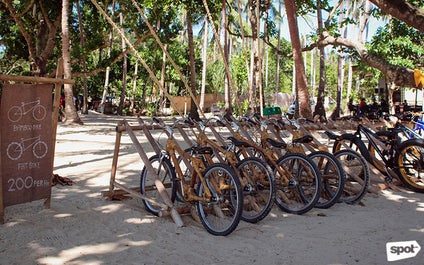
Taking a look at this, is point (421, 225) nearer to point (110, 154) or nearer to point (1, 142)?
point (1, 142)

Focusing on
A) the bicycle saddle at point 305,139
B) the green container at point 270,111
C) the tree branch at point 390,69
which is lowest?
the bicycle saddle at point 305,139

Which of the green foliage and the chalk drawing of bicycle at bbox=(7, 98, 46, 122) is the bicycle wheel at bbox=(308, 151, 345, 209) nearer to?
the chalk drawing of bicycle at bbox=(7, 98, 46, 122)

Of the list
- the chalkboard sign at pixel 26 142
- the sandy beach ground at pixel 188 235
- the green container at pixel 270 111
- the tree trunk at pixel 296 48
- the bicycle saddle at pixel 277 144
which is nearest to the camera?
the sandy beach ground at pixel 188 235

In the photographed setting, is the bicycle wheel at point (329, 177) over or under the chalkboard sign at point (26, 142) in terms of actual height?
under

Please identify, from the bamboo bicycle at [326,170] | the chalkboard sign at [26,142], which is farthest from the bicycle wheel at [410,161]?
the chalkboard sign at [26,142]

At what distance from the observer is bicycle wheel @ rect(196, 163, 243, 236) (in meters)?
4.10

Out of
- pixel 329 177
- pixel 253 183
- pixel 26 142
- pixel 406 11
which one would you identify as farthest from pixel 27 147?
pixel 406 11

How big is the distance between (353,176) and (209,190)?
220 centimetres

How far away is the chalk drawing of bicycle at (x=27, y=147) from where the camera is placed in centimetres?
420

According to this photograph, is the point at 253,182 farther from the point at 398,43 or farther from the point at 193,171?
the point at 398,43

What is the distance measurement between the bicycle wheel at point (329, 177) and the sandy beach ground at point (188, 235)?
0.14 meters

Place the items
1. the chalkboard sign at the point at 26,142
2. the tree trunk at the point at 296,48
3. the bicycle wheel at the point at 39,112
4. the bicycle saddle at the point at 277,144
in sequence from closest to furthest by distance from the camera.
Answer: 1. the chalkboard sign at the point at 26,142
2. the bicycle wheel at the point at 39,112
3. the bicycle saddle at the point at 277,144
4. the tree trunk at the point at 296,48

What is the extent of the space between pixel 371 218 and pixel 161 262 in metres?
2.53

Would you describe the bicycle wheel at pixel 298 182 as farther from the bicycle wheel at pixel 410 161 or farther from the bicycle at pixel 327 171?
the bicycle wheel at pixel 410 161
